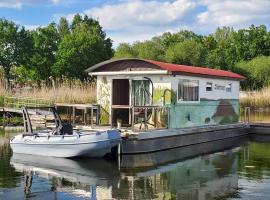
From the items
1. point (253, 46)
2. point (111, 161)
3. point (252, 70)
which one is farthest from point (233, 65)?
point (111, 161)

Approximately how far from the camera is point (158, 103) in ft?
60.3

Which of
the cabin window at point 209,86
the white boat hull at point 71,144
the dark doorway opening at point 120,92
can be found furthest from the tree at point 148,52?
the white boat hull at point 71,144

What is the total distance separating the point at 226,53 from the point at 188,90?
146 ft

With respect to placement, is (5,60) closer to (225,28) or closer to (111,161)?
(111,161)

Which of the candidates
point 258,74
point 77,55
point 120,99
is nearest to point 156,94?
point 120,99

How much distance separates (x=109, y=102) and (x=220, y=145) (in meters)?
4.99

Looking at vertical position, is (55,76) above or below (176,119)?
above

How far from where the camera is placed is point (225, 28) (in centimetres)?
9419

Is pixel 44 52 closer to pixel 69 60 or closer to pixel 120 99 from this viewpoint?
pixel 69 60

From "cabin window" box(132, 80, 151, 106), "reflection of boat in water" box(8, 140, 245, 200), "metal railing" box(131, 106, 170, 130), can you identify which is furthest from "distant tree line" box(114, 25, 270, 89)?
"reflection of boat in water" box(8, 140, 245, 200)

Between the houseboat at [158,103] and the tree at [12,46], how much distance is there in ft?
72.8

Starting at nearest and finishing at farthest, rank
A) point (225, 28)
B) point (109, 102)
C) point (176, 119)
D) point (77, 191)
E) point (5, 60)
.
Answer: point (77, 191)
point (176, 119)
point (109, 102)
point (5, 60)
point (225, 28)

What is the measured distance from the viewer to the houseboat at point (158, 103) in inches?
680

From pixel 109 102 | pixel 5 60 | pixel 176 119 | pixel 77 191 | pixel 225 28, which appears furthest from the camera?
pixel 225 28
